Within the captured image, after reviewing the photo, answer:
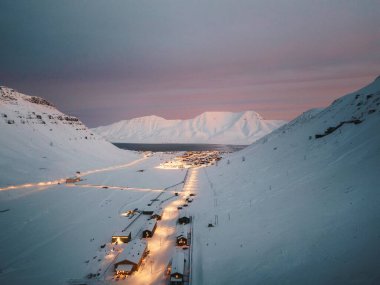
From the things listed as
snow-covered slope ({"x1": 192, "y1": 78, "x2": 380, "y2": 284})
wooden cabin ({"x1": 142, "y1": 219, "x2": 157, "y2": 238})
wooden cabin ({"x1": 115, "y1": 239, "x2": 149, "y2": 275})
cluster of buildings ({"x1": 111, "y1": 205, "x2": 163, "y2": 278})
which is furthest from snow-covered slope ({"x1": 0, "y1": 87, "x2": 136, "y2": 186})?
snow-covered slope ({"x1": 192, "y1": 78, "x2": 380, "y2": 284})

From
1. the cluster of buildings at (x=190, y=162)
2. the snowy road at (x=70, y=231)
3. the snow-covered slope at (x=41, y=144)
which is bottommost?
the snowy road at (x=70, y=231)

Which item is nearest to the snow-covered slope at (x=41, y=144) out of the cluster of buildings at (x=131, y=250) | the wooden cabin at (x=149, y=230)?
the cluster of buildings at (x=131, y=250)

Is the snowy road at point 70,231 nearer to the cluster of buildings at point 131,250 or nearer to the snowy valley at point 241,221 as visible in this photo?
the snowy valley at point 241,221

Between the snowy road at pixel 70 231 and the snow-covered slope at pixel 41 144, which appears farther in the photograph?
the snow-covered slope at pixel 41 144

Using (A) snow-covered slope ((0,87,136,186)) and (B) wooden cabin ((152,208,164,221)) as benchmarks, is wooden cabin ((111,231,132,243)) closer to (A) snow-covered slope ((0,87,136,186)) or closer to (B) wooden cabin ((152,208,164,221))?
(B) wooden cabin ((152,208,164,221))

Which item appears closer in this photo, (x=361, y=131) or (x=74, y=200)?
(x=361, y=131)

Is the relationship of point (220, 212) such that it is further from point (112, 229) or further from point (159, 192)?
point (159, 192)

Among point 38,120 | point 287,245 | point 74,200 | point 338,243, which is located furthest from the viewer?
point 38,120

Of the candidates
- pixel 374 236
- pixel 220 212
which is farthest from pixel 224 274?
pixel 220 212
